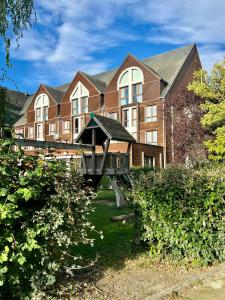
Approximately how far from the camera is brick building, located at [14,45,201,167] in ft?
111

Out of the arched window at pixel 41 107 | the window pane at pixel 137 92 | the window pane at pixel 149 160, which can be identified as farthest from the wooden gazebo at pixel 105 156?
the arched window at pixel 41 107

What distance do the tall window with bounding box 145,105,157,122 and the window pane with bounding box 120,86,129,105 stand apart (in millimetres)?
2978

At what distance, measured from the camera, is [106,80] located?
43812mm

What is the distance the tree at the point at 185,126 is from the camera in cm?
2873

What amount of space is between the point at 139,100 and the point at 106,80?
8.79 m

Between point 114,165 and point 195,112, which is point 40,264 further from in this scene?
point 195,112

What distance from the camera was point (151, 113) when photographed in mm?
35469

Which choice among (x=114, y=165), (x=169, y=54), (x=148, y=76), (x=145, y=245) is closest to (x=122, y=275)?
(x=145, y=245)

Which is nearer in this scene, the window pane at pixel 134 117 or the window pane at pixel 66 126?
the window pane at pixel 134 117

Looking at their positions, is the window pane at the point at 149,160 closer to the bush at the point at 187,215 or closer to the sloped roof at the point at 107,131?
the sloped roof at the point at 107,131

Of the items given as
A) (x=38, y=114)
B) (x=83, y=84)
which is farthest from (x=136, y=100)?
(x=38, y=114)

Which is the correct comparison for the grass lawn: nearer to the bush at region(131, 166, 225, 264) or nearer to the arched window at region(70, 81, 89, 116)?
the bush at region(131, 166, 225, 264)

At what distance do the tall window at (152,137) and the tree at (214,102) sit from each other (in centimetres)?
723

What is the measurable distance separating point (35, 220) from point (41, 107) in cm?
4463
